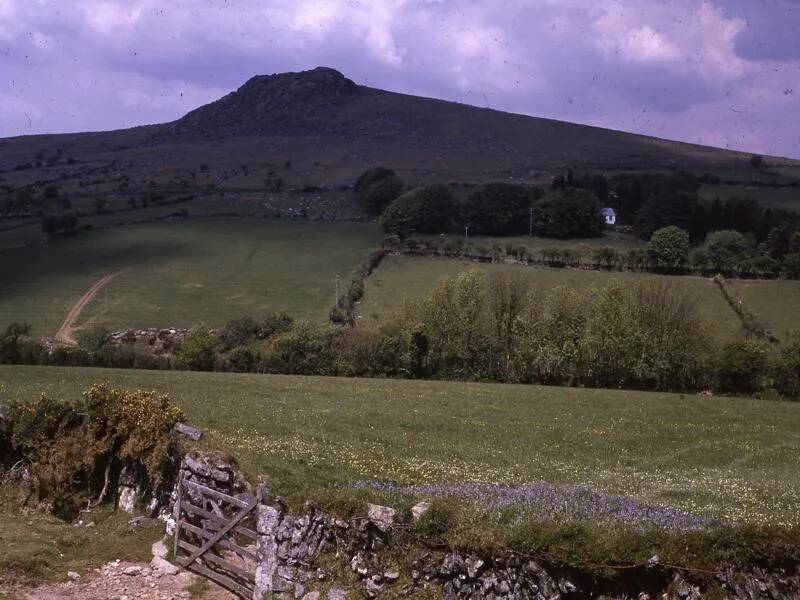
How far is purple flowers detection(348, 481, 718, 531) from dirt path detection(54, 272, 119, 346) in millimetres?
64340

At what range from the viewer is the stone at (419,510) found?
15.6m

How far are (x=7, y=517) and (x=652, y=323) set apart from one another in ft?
175

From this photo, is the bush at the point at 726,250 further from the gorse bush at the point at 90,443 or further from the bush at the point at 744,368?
the gorse bush at the point at 90,443

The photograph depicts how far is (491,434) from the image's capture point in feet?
104

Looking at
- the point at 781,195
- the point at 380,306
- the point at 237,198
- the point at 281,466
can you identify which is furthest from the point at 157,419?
the point at 781,195

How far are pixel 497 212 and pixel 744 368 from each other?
249 feet

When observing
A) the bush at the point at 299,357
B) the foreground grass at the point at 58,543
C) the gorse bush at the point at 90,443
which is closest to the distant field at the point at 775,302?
the bush at the point at 299,357

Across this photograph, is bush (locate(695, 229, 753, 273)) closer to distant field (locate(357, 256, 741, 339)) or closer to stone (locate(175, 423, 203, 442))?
distant field (locate(357, 256, 741, 339))

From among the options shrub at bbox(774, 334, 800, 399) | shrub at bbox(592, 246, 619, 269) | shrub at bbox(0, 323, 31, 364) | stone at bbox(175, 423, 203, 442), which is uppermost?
shrub at bbox(592, 246, 619, 269)

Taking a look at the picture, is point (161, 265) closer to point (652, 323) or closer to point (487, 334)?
point (487, 334)

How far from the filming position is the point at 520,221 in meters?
132

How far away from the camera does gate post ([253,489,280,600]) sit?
1668 cm

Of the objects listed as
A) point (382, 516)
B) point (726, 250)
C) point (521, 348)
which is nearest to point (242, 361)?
point (521, 348)

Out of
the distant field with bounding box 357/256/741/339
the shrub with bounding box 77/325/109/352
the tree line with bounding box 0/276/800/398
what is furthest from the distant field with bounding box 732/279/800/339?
the shrub with bounding box 77/325/109/352
